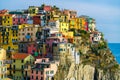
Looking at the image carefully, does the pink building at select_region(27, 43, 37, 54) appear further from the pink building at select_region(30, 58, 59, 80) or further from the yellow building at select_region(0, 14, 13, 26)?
the yellow building at select_region(0, 14, 13, 26)

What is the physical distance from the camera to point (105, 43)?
10369 cm

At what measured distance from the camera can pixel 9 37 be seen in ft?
312

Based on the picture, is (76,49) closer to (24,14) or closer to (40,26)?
(40,26)

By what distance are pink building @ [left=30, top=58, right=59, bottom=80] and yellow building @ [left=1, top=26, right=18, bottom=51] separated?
11280 millimetres

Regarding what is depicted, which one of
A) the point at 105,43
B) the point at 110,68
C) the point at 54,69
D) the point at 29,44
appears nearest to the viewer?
the point at 54,69

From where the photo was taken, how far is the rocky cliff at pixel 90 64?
285ft

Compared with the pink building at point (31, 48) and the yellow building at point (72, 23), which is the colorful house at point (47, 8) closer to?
the yellow building at point (72, 23)

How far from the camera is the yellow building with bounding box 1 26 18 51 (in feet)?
307

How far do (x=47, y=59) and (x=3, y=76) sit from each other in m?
7.86

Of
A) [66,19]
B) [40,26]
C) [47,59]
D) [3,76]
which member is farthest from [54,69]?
[66,19]

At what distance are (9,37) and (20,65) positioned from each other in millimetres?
10706

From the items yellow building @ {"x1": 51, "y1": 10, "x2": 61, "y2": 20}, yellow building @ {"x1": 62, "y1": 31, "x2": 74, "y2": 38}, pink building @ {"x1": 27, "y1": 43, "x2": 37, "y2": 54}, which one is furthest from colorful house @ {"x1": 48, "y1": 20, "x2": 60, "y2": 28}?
pink building @ {"x1": 27, "y1": 43, "x2": 37, "y2": 54}

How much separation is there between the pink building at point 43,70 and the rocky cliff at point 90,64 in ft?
7.55

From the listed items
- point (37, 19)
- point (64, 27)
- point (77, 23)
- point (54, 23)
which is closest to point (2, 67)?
point (54, 23)
